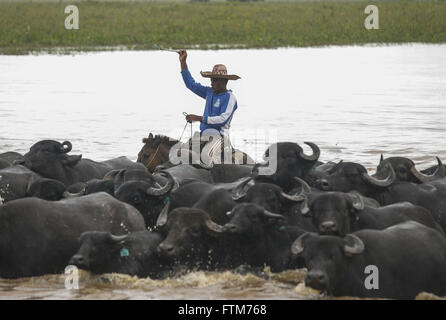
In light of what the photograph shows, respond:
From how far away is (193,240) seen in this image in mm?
7805

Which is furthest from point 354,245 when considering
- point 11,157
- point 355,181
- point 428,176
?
point 11,157

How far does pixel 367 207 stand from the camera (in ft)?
26.9

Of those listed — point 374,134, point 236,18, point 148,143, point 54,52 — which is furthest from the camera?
point 236,18

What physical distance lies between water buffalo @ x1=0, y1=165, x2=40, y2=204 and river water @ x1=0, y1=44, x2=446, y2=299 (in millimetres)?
1920

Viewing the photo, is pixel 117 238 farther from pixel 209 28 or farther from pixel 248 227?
pixel 209 28

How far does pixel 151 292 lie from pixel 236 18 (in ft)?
158

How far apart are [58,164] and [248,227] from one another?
3.39m

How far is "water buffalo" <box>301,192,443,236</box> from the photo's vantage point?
7.49 meters

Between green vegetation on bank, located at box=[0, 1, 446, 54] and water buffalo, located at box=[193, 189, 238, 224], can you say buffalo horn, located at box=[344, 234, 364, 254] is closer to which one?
water buffalo, located at box=[193, 189, 238, 224]

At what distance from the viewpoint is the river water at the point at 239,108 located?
304 inches

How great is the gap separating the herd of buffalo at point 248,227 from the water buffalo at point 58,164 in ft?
2.20

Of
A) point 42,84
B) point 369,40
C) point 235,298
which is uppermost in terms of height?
point 369,40

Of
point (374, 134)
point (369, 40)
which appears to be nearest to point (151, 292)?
point (374, 134)

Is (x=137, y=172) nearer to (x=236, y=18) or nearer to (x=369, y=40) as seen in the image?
(x=369, y=40)
